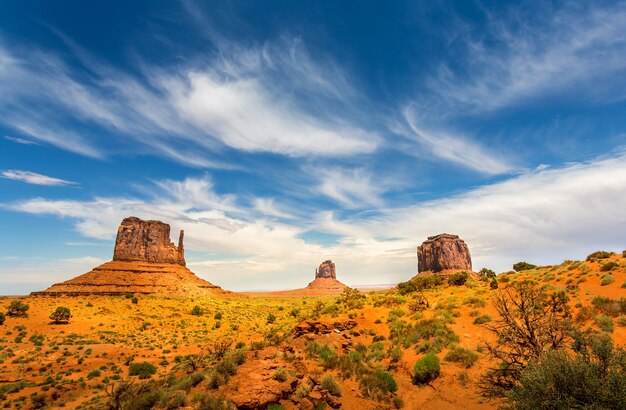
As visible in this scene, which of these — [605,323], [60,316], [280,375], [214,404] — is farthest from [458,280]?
[60,316]

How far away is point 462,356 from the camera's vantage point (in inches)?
637

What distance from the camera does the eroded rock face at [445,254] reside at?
4601 inches

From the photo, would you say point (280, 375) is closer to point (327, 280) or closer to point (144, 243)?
point (144, 243)

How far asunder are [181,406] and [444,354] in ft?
46.7

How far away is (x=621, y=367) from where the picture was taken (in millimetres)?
7059

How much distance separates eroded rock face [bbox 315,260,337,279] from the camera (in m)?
191

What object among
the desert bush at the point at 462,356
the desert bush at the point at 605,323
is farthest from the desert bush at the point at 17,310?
the desert bush at the point at 605,323

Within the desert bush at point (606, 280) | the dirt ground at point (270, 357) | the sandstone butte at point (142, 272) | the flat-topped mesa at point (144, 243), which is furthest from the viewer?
the flat-topped mesa at point (144, 243)

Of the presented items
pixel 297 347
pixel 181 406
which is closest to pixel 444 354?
pixel 297 347

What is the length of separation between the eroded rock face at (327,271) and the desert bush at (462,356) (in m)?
178

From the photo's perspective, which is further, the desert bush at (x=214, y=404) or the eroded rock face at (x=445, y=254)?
the eroded rock face at (x=445, y=254)

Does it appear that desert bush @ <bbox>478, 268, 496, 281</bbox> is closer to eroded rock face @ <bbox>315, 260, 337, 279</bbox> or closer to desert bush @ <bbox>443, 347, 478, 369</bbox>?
desert bush @ <bbox>443, 347, 478, 369</bbox>

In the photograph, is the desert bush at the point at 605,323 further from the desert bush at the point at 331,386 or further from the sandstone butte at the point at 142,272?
the sandstone butte at the point at 142,272

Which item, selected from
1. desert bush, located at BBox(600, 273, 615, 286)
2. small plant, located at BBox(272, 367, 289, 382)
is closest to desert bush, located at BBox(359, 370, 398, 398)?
small plant, located at BBox(272, 367, 289, 382)
